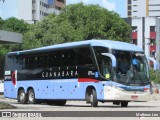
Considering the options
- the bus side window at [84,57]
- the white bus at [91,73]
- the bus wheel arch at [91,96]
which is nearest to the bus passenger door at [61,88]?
the white bus at [91,73]

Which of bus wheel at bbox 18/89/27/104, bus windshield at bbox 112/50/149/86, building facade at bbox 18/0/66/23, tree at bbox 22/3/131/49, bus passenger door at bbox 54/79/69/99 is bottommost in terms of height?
bus wheel at bbox 18/89/27/104

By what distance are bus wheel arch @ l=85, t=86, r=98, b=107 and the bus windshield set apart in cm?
151

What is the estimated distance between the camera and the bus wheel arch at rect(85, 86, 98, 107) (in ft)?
85.5

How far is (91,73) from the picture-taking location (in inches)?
1038

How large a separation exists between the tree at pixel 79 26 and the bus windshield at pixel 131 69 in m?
40.4

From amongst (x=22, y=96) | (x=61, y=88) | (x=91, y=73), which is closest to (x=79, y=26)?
(x=22, y=96)

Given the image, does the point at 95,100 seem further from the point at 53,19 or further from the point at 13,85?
the point at 53,19

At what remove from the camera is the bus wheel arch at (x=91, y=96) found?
85.5ft

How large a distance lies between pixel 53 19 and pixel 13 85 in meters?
40.9

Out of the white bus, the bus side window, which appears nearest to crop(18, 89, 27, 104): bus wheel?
the white bus

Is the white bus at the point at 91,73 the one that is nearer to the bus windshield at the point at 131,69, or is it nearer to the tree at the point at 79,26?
the bus windshield at the point at 131,69

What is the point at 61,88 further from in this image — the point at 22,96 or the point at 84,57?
the point at 22,96

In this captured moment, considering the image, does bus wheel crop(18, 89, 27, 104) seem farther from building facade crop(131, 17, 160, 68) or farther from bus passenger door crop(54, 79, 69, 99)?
building facade crop(131, 17, 160, 68)

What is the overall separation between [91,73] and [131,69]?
6.84 ft
